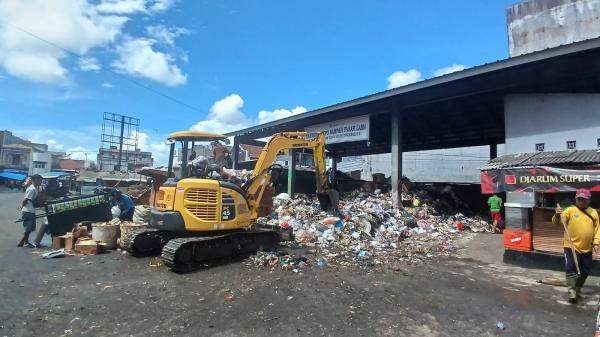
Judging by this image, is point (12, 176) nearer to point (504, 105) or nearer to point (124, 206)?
point (124, 206)

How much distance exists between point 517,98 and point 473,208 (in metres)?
9.03

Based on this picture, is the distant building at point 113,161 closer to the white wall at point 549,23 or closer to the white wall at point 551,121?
the white wall at point 549,23

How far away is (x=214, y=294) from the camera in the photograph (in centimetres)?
562

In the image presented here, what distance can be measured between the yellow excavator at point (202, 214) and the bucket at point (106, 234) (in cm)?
105

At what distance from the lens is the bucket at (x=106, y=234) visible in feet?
29.2

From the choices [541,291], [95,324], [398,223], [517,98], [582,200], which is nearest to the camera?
[95,324]

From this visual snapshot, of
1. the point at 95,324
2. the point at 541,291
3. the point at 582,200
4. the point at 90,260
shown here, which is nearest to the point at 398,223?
the point at 541,291

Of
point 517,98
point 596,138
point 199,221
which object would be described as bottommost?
point 199,221

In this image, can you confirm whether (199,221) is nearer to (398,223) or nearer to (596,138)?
(398,223)

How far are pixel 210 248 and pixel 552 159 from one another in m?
7.89

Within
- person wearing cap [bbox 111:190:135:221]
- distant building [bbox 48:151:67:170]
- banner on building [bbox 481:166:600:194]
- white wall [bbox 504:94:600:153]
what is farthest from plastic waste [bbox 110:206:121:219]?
distant building [bbox 48:151:67:170]

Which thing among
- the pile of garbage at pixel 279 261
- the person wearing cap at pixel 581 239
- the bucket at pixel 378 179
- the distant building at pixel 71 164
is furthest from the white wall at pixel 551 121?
the distant building at pixel 71 164

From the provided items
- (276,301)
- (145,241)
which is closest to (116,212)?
(145,241)

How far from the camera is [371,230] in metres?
11.0
